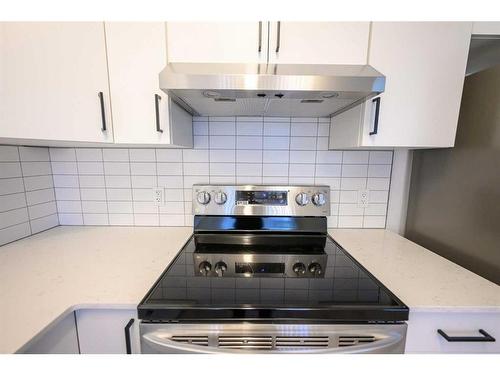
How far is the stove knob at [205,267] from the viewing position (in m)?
0.85

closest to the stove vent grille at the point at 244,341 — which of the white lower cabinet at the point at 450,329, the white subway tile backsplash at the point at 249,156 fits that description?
the white lower cabinet at the point at 450,329

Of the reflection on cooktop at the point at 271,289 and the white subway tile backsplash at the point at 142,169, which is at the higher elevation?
the white subway tile backsplash at the point at 142,169

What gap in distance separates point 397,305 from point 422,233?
26.7 inches

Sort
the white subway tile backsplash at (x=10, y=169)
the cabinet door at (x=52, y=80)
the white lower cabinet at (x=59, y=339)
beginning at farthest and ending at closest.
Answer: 1. the white subway tile backsplash at (x=10, y=169)
2. the cabinet door at (x=52, y=80)
3. the white lower cabinet at (x=59, y=339)

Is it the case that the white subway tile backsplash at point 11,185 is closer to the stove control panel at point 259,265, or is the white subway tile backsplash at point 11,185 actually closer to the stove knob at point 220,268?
the stove control panel at point 259,265

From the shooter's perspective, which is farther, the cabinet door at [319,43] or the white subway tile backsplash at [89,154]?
the white subway tile backsplash at [89,154]

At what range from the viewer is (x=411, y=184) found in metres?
1.23

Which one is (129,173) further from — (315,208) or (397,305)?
(397,305)

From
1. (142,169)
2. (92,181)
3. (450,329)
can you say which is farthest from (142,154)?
(450,329)

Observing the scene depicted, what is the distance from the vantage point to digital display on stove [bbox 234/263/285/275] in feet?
2.85

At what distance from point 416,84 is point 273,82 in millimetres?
620

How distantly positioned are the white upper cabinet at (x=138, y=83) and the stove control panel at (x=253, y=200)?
0.38 meters

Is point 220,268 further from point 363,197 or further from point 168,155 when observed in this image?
point 363,197

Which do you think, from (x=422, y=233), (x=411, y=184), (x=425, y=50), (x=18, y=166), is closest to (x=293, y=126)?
(x=425, y=50)
